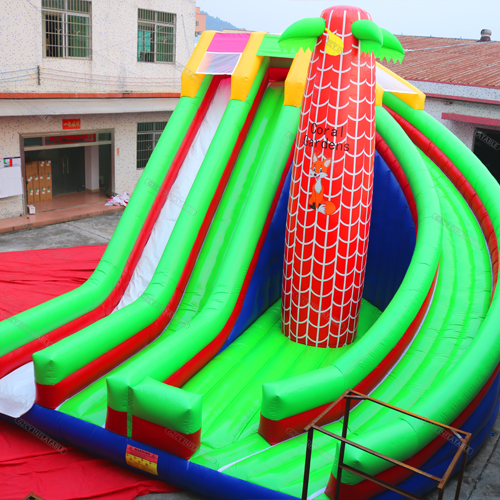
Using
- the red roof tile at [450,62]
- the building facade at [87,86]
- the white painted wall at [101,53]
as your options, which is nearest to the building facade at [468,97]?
the red roof tile at [450,62]

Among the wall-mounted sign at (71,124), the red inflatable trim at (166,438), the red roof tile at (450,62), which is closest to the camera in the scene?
the red inflatable trim at (166,438)

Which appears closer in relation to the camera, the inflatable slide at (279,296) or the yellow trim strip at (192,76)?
the inflatable slide at (279,296)

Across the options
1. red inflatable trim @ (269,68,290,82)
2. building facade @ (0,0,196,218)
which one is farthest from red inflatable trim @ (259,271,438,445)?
building facade @ (0,0,196,218)

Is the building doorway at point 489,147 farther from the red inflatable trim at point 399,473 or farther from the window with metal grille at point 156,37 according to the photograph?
the red inflatable trim at point 399,473

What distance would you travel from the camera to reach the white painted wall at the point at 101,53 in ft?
35.8

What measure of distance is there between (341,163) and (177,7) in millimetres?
9872

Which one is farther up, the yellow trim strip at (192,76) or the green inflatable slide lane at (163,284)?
the yellow trim strip at (192,76)

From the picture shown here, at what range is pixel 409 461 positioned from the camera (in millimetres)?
4383

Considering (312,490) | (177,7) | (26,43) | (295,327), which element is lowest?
(312,490)

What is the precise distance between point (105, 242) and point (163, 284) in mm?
4887

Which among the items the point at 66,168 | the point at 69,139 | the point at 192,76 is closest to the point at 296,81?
the point at 192,76

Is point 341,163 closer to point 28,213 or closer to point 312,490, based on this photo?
point 312,490

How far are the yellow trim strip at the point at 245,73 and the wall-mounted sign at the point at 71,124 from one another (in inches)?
233

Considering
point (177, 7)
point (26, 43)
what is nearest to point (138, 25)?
point (177, 7)
